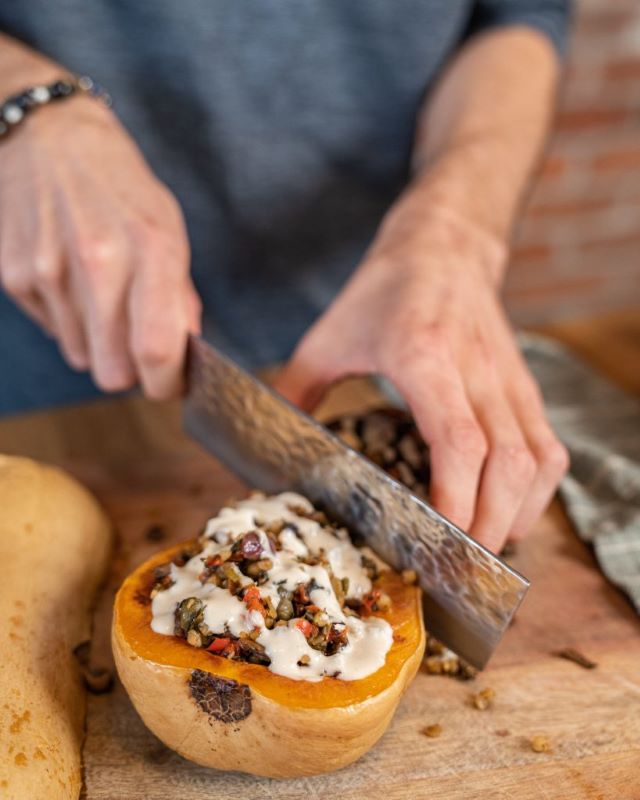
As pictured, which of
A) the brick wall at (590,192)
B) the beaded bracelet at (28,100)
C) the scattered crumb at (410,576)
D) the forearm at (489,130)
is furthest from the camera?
the brick wall at (590,192)

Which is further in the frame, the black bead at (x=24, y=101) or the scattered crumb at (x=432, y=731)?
the black bead at (x=24, y=101)

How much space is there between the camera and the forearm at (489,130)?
66.8 inches

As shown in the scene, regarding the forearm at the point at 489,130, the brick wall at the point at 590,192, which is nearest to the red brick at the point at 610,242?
the brick wall at the point at 590,192

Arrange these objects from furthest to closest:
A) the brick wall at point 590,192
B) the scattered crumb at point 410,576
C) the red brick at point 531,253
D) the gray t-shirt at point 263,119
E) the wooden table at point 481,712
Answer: the red brick at point 531,253, the brick wall at point 590,192, the gray t-shirt at point 263,119, the scattered crumb at point 410,576, the wooden table at point 481,712

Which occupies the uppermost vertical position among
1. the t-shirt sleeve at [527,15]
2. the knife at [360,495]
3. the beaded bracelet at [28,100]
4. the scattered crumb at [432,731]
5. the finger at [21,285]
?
the beaded bracelet at [28,100]

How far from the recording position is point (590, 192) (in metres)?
3.40

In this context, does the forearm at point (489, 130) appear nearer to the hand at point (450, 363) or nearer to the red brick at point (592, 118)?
the hand at point (450, 363)

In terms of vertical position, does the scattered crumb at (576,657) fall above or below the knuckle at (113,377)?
below

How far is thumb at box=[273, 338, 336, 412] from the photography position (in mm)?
1501

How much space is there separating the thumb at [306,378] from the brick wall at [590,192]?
167cm

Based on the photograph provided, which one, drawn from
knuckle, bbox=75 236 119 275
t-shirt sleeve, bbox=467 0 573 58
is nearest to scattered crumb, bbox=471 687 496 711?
knuckle, bbox=75 236 119 275

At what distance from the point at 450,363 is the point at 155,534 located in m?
0.62

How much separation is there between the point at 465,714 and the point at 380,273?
29.2 inches

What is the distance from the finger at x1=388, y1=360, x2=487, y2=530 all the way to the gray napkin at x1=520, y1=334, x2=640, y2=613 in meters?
0.42
